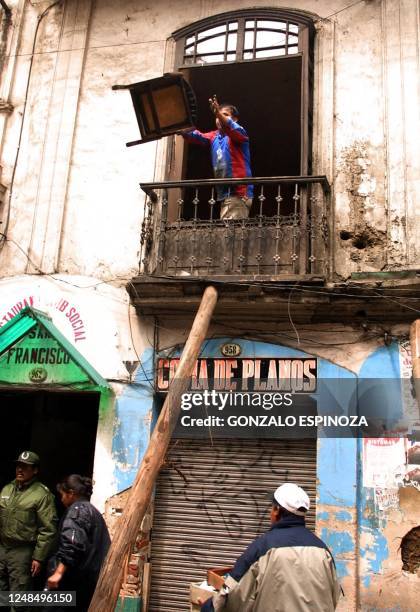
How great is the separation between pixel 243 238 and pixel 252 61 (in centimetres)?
251

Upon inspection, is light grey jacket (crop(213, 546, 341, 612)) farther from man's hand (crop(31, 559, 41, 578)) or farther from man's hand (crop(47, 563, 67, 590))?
man's hand (crop(31, 559, 41, 578))

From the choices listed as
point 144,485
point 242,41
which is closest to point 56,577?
point 144,485

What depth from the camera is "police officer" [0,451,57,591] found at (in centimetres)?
646

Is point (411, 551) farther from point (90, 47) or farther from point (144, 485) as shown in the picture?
point (90, 47)

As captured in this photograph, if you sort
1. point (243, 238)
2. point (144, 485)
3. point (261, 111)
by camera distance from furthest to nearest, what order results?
point (261, 111)
point (243, 238)
point (144, 485)

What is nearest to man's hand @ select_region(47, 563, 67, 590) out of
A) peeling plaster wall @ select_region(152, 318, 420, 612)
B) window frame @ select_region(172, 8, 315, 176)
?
peeling plaster wall @ select_region(152, 318, 420, 612)

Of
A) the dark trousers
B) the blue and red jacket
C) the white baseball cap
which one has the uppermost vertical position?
the blue and red jacket

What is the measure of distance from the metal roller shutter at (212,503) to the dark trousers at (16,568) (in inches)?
55.8

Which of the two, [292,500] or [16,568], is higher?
[292,500]

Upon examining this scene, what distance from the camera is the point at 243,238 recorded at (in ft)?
24.9

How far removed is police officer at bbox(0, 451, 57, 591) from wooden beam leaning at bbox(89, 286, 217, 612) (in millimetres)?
1384

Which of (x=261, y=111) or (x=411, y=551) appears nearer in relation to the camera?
(x=411, y=551)

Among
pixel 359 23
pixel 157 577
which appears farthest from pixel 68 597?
pixel 359 23

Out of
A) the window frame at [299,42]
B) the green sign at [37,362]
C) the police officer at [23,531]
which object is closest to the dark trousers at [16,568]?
the police officer at [23,531]
